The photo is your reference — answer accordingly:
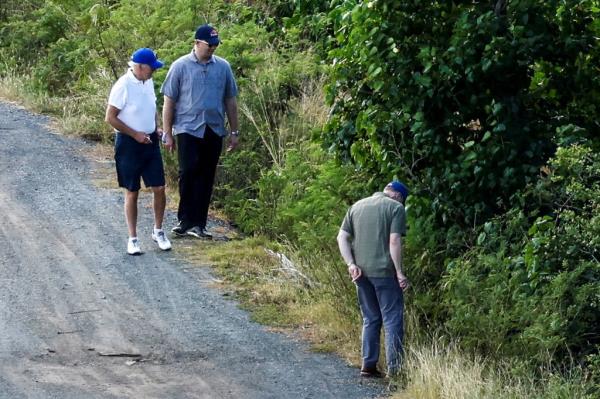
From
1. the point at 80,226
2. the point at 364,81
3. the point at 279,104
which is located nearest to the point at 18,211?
the point at 80,226

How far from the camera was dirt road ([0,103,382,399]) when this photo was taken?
28.1 feet

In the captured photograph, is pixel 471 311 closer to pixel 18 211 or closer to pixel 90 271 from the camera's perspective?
pixel 90 271

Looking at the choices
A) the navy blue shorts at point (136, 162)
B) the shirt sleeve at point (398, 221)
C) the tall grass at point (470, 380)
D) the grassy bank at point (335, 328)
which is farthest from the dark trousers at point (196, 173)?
the tall grass at point (470, 380)

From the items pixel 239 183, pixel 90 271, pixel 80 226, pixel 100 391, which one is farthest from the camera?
pixel 239 183

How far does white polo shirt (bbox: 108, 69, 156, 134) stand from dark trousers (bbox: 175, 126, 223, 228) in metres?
0.80

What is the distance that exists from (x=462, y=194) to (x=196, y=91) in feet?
11.0

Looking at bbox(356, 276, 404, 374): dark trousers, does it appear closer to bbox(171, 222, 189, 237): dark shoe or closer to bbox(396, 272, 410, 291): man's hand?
bbox(396, 272, 410, 291): man's hand

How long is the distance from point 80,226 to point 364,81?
408 centimetres

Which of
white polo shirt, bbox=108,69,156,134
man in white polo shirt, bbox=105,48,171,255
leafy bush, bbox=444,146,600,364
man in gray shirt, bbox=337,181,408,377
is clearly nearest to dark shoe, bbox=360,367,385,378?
man in gray shirt, bbox=337,181,408,377

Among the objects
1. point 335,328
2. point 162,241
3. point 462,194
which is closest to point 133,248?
point 162,241

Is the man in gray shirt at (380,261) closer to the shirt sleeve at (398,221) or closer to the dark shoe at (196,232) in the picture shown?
the shirt sleeve at (398,221)

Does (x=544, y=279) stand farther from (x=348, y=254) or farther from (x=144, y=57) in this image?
(x=144, y=57)

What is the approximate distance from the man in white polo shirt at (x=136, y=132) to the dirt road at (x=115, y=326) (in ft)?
1.75

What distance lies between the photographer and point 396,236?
883cm
